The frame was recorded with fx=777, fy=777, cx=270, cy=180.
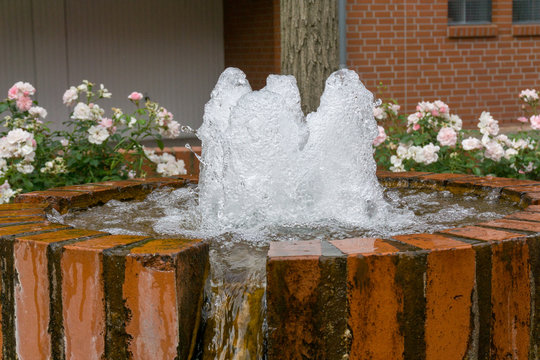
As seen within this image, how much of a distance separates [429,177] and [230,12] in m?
6.67

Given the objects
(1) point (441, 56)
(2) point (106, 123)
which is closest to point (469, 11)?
(1) point (441, 56)

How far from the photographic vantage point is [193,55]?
9844 mm

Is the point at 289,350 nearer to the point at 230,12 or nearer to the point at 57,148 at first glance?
the point at 57,148

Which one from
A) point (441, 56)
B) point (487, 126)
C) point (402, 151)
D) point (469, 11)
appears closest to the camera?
point (402, 151)

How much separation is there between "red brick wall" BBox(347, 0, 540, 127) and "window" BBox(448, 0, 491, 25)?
11cm

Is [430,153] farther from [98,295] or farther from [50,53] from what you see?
[50,53]

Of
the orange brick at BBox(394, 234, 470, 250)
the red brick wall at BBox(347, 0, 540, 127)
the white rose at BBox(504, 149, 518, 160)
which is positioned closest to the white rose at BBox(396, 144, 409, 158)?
the white rose at BBox(504, 149, 518, 160)

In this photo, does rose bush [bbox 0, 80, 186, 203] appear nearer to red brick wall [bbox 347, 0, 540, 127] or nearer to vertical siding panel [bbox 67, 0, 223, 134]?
red brick wall [bbox 347, 0, 540, 127]

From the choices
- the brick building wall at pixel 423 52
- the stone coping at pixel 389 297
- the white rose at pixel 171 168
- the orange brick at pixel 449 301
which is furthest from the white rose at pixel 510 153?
the brick building wall at pixel 423 52

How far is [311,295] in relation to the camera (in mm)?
1881

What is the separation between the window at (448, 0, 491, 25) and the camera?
9.01 m

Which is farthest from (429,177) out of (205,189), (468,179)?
(205,189)

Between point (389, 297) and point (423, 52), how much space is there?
726 cm

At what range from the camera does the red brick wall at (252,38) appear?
30.2 feet
